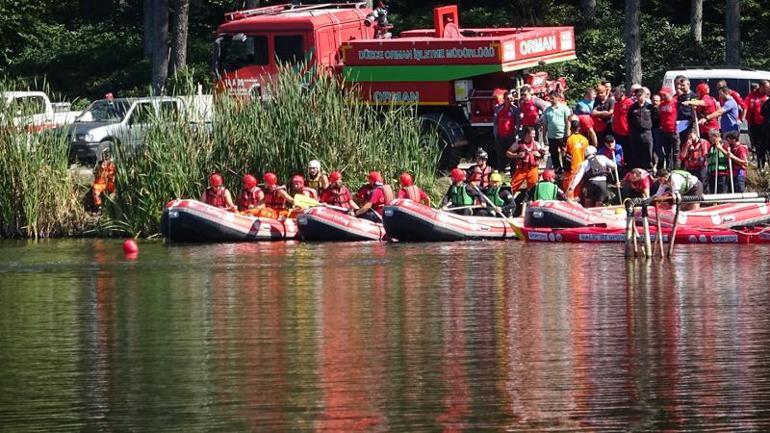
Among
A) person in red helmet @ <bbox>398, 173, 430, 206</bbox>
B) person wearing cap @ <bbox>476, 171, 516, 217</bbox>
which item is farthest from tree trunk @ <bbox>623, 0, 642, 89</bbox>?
person in red helmet @ <bbox>398, 173, 430, 206</bbox>

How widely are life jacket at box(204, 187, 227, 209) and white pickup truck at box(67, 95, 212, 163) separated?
1475 millimetres

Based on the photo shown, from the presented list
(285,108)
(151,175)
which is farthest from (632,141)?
(151,175)

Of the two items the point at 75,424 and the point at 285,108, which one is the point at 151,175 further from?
the point at 75,424

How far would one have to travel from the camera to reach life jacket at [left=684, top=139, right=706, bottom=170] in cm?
3052

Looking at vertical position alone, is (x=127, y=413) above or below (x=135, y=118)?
below

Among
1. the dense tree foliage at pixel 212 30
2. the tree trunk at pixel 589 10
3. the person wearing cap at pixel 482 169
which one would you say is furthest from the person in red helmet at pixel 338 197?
the tree trunk at pixel 589 10

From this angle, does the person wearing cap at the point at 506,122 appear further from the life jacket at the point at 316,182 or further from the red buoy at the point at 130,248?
the red buoy at the point at 130,248

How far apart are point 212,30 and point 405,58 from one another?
18086 millimetres

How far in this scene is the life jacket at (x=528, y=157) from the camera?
31703mm

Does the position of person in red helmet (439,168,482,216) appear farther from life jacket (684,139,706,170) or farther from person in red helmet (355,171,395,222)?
life jacket (684,139,706,170)

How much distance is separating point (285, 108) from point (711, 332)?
532 inches

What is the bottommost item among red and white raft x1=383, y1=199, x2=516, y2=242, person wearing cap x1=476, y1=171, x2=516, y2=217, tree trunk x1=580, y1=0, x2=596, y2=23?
red and white raft x1=383, y1=199, x2=516, y2=242

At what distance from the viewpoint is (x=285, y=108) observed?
3325 centimetres

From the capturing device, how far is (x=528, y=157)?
104 ft
